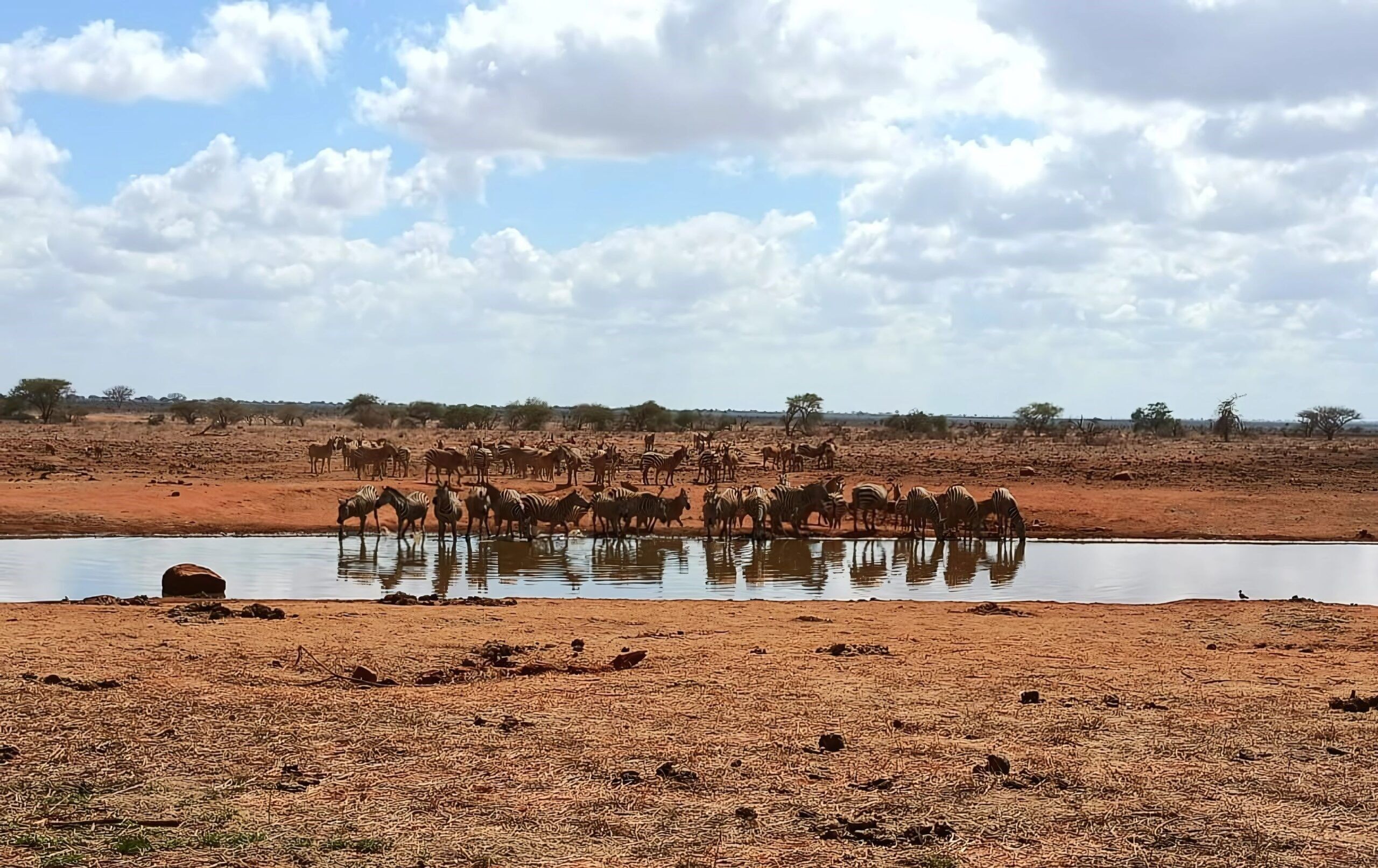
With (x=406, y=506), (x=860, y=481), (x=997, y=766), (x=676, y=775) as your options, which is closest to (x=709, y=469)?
(x=860, y=481)

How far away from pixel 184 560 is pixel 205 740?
549 inches

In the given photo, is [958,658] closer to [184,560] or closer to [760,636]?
[760,636]

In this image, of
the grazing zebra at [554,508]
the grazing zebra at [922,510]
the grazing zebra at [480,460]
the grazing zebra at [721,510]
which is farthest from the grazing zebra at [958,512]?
the grazing zebra at [480,460]

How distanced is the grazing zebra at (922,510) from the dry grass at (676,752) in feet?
45.3

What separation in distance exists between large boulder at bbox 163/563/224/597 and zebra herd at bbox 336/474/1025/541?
796 centimetres

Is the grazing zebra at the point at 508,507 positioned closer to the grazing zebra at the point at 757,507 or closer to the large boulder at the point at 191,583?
the grazing zebra at the point at 757,507

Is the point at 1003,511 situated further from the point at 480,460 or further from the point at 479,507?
the point at 480,460

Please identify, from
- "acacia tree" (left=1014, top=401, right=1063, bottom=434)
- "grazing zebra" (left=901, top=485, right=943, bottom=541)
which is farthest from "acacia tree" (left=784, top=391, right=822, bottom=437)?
"grazing zebra" (left=901, top=485, right=943, bottom=541)

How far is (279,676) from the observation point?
9.85 metres

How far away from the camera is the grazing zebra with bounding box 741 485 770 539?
25500 mm

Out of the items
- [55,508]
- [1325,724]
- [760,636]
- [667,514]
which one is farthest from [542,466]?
[1325,724]

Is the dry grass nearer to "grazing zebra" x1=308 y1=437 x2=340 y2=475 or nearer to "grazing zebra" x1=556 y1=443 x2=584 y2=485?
"grazing zebra" x1=556 y1=443 x2=584 y2=485

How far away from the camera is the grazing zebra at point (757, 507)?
25500 millimetres

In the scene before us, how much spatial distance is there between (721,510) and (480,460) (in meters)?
10.6
